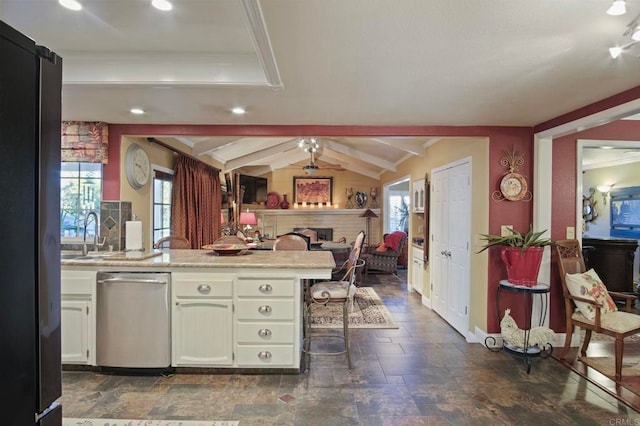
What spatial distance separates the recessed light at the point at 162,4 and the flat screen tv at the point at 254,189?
6.78 meters

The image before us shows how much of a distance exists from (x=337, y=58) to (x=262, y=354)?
92.1 inches

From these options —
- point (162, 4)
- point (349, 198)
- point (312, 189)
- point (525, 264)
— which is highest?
point (162, 4)

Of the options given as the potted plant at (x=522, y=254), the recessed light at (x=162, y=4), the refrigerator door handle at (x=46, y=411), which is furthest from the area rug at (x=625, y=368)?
the recessed light at (x=162, y=4)

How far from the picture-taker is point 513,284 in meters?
3.18

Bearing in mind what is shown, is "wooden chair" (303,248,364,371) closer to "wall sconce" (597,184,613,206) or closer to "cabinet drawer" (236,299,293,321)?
"cabinet drawer" (236,299,293,321)

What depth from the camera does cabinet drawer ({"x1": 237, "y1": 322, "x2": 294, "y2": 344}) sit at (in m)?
2.83

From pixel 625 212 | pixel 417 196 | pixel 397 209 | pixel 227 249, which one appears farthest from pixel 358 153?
pixel 227 249

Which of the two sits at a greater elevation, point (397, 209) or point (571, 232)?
point (397, 209)

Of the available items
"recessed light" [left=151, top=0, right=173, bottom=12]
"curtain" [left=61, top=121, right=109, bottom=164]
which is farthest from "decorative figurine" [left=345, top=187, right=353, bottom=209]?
"recessed light" [left=151, top=0, right=173, bottom=12]

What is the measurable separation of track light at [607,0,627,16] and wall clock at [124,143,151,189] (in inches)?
164

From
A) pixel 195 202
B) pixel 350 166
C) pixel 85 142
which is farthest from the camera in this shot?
pixel 350 166

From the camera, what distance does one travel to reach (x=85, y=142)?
11.9 feet

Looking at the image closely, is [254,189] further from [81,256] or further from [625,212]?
[625,212]

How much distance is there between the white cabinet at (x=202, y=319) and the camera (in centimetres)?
283
